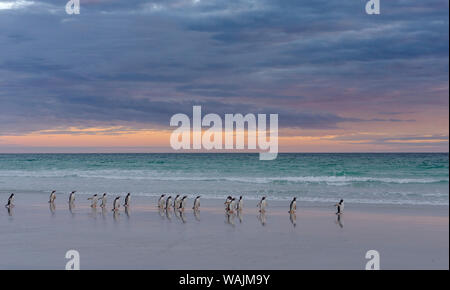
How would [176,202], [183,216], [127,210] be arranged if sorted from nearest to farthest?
1. [183,216]
2. [127,210]
3. [176,202]

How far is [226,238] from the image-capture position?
52.2 ft

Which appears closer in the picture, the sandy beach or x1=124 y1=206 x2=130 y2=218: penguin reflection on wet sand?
the sandy beach

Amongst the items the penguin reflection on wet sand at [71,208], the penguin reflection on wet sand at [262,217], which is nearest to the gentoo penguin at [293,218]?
the penguin reflection on wet sand at [262,217]

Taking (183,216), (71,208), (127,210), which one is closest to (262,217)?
(183,216)

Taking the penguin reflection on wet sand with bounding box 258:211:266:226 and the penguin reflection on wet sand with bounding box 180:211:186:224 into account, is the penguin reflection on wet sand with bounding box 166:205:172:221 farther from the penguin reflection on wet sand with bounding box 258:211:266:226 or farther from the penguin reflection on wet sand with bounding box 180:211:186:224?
the penguin reflection on wet sand with bounding box 258:211:266:226

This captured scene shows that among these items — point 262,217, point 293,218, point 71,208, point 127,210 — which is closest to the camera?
point 293,218

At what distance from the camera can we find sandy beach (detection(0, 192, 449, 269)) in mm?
12695

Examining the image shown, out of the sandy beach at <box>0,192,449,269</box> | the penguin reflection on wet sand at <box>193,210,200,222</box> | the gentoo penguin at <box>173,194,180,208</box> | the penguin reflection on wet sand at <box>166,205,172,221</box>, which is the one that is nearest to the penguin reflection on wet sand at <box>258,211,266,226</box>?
the sandy beach at <box>0,192,449,269</box>

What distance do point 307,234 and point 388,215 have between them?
5.91 metres

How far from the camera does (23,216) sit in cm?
2119

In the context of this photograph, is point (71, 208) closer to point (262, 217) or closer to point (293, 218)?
point (262, 217)

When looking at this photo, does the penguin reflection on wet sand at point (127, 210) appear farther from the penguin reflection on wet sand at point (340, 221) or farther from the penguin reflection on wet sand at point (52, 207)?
the penguin reflection on wet sand at point (340, 221)
